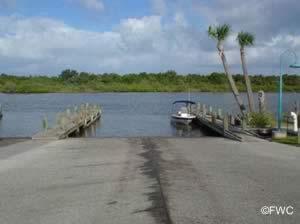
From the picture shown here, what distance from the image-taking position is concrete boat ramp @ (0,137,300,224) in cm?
804

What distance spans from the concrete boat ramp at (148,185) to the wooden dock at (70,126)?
612cm

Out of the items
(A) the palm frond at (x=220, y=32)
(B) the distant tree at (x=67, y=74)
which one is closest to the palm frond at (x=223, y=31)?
(A) the palm frond at (x=220, y=32)

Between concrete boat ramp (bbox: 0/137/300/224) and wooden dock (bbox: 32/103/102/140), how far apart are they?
612 centimetres

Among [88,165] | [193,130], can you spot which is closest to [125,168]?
[88,165]

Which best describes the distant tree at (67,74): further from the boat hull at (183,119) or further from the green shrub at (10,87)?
the boat hull at (183,119)

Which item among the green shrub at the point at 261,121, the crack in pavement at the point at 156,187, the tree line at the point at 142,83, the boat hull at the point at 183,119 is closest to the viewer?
the crack in pavement at the point at 156,187

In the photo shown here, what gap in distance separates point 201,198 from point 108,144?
1166cm

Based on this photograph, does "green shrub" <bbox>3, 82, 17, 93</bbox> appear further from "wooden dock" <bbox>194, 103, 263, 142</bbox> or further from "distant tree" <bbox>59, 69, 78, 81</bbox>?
"wooden dock" <bbox>194, 103, 263, 142</bbox>

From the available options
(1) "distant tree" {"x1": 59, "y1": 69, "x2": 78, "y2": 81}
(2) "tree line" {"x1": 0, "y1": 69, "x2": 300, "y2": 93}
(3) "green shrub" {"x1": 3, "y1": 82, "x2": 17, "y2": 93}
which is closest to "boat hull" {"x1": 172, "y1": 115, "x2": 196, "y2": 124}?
(2) "tree line" {"x1": 0, "y1": 69, "x2": 300, "y2": 93}

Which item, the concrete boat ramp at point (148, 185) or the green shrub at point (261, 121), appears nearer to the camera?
A: the concrete boat ramp at point (148, 185)

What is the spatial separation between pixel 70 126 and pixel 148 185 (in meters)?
20.4

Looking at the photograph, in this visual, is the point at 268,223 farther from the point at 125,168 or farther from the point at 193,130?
the point at 193,130

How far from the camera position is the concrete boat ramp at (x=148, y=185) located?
8.04 metres

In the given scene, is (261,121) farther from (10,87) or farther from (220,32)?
(10,87)
